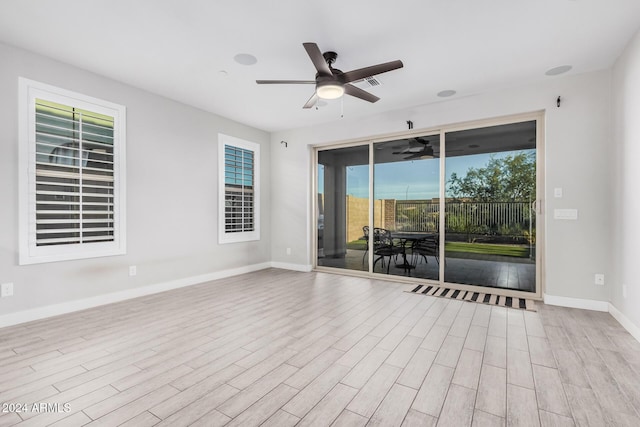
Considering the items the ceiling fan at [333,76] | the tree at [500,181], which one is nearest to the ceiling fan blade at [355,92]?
the ceiling fan at [333,76]

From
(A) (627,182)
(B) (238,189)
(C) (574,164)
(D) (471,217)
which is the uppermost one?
(C) (574,164)

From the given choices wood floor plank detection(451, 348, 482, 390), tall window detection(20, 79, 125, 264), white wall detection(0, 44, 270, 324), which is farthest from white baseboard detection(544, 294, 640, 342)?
tall window detection(20, 79, 125, 264)

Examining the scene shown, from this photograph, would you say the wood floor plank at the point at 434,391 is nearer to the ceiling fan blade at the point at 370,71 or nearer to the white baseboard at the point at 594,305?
the white baseboard at the point at 594,305

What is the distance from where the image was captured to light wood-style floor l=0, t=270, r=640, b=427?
1.72m

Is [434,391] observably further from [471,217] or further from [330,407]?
[471,217]

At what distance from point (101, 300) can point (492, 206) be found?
5358 millimetres

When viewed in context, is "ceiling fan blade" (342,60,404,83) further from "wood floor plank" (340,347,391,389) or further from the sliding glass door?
"wood floor plank" (340,347,391,389)

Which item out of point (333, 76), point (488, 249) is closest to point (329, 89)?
point (333, 76)

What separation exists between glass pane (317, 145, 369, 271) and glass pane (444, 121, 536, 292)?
1471mm

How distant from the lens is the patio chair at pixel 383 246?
204 inches

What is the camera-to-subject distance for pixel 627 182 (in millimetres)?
3008

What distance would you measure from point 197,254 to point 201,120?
2.20m

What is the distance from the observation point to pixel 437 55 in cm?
322

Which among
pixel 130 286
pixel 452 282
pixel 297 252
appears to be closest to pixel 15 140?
pixel 130 286
